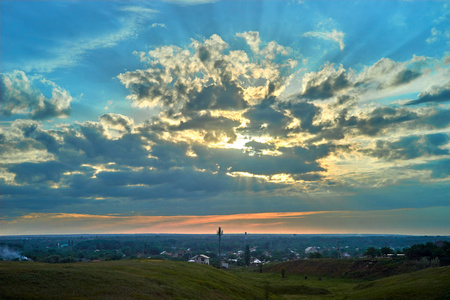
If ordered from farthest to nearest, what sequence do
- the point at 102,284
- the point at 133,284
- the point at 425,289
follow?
1. the point at 425,289
2. the point at 133,284
3. the point at 102,284

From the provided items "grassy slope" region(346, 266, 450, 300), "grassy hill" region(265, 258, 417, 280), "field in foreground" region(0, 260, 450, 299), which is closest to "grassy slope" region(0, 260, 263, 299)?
"field in foreground" region(0, 260, 450, 299)

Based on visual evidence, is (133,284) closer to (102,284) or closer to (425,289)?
(102,284)

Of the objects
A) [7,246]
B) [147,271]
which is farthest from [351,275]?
[7,246]

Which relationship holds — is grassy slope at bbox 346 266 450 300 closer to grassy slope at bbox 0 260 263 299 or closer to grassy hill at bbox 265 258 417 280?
grassy slope at bbox 0 260 263 299

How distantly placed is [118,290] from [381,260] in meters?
95.6

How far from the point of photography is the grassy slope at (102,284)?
38.3 metres

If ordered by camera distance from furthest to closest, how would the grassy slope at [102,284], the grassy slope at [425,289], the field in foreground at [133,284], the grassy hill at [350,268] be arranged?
the grassy hill at [350,268] < the grassy slope at [425,289] < the field in foreground at [133,284] < the grassy slope at [102,284]

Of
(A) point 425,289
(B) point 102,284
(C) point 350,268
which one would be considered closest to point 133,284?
(B) point 102,284

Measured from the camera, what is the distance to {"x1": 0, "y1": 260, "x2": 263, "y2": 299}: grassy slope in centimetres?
3834

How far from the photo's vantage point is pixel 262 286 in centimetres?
8462

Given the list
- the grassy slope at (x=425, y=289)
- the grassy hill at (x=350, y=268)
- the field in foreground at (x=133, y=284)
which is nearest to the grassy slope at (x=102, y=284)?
the field in foreground at (x=133, y=284)

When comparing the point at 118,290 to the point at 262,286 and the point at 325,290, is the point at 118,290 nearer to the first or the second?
the point at 262,286

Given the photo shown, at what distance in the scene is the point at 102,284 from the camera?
44.8 metres

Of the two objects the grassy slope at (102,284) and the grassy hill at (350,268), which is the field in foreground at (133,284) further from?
the grassy hill at (350,268)
